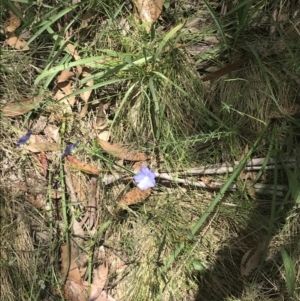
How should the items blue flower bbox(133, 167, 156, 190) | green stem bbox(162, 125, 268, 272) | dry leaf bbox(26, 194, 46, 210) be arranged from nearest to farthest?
green stem bbox(162, 125, 268, 272)
blue flower bbox(133, 167, 156, 190)
dry leaf bbox(26, 194, 46, 210)

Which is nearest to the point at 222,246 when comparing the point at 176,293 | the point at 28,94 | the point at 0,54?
the point at 176,293

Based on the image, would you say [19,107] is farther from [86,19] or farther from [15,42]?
[86,19]

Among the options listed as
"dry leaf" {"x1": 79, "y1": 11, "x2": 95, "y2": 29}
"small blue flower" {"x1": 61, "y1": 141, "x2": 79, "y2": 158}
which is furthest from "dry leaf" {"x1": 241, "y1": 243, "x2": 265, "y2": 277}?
"dry leaf" {"x1": 79, "y1": 11, "x2": 95, "y2": 29}

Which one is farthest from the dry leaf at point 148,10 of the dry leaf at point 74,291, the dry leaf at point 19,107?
the dry leaf at point 74,291

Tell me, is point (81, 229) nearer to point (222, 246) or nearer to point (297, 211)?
point (222, 246)

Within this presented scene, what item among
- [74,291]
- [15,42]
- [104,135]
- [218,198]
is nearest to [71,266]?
[74,291]

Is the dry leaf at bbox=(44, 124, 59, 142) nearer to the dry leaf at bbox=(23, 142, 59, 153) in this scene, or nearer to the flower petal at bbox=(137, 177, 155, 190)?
the dry leaf at bbox=(23, 142, 59, 153)
